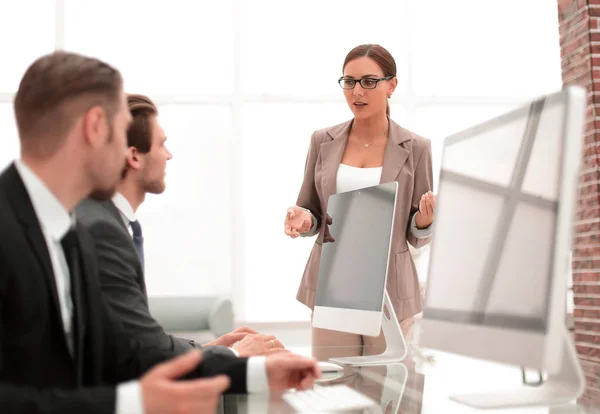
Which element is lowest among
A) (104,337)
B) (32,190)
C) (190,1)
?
(104,337)

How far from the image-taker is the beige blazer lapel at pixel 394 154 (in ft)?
8.22

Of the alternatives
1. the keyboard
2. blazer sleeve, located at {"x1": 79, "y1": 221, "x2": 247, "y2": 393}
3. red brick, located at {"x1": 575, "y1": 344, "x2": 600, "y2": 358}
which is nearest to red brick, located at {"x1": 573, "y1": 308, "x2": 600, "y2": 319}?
red brick, located at {"x1": 575, "y1": 344, "x2": 600, "y2": 358}

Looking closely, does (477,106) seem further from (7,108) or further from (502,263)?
(502,263)

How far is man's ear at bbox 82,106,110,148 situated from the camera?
44.1 inches

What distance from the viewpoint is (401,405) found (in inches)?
53.0

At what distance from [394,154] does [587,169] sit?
105 centimetres

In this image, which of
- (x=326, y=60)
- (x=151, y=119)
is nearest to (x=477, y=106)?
(x=326, y=60)

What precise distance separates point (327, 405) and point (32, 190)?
670 mm

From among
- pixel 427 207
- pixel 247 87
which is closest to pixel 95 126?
pixel 427 207

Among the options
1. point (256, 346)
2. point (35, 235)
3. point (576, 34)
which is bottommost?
point (256, 346)

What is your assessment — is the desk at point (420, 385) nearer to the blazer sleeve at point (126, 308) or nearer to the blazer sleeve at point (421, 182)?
the blazer sleeve at point (126, 308)

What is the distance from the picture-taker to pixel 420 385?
1.60 m

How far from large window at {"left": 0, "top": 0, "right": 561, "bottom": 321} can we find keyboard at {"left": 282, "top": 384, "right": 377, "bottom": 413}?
4.57 metres

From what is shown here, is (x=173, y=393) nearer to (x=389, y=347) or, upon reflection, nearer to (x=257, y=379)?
(x=257, y=379)
